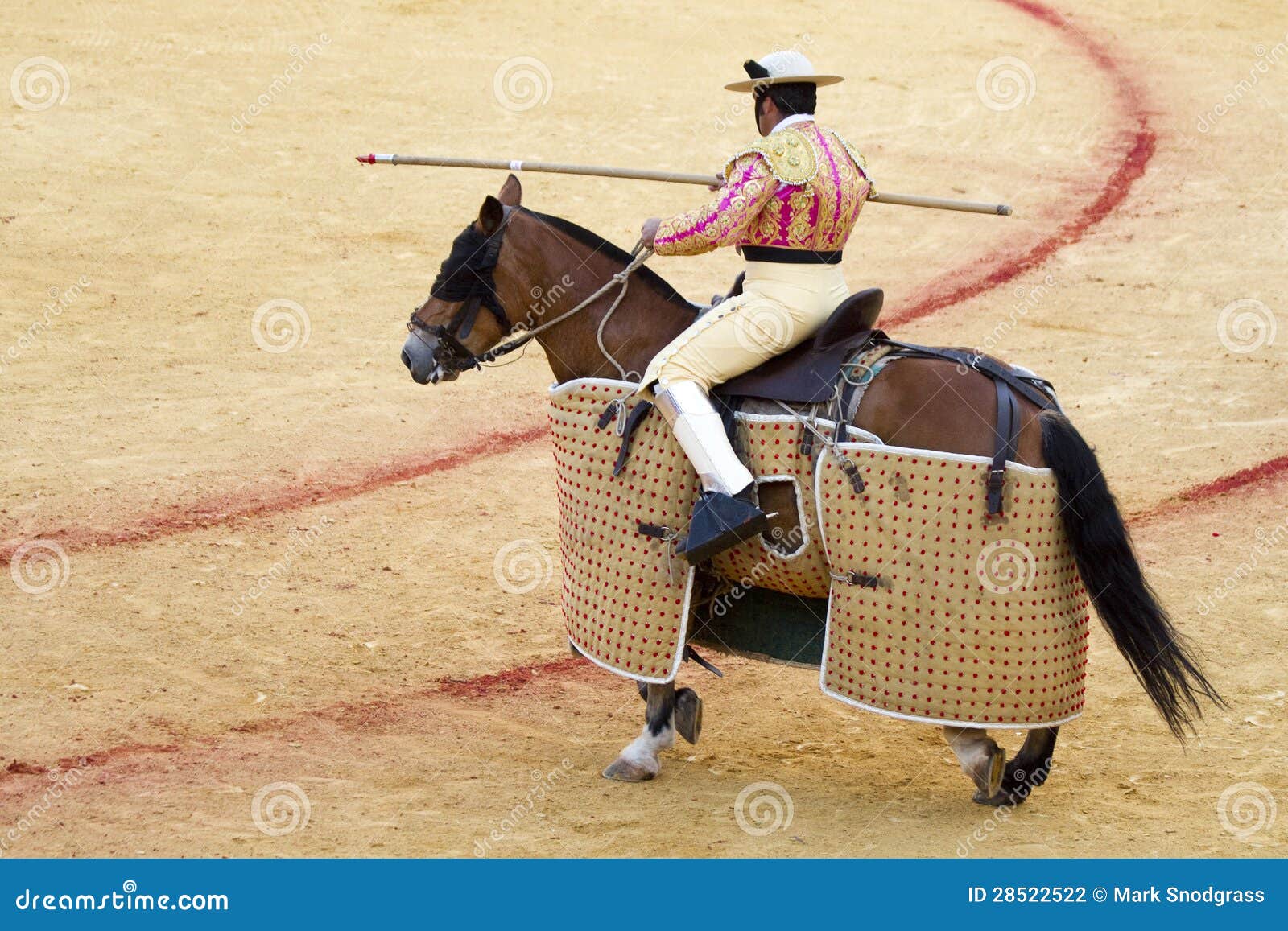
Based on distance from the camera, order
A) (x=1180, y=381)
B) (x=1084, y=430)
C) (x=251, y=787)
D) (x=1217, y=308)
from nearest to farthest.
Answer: (x=251, y=787), (x=1084, y=430), (x=1180, y=381), (x=1217, y=308)

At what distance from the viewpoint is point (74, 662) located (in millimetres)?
7582

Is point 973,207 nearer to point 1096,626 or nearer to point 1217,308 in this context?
point 1096,626

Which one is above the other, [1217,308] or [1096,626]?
[1217,308]

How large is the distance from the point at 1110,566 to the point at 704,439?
5.08ft

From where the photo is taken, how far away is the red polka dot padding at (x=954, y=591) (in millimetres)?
5793

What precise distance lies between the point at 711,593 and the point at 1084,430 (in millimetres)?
5165

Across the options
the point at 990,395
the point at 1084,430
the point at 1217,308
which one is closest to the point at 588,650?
the point at 990,395

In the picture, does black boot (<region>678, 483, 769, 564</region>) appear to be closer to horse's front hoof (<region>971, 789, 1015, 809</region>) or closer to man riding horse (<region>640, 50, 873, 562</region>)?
man riding horse (<region>640, 50, 873, 562</region>)
